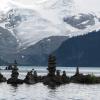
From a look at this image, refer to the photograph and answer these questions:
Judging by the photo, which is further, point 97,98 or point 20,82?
point 20,82

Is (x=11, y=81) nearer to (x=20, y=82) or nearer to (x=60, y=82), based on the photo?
(x=20, y=82)

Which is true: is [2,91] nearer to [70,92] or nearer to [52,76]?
[70,92]

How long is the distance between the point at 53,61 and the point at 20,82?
15281 millimetres

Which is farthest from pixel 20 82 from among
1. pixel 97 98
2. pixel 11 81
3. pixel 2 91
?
pixel 97 98

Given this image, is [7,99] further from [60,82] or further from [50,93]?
[60,82]

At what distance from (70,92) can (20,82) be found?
4009cm

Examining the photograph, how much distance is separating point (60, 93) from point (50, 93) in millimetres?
2713

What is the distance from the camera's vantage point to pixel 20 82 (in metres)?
196

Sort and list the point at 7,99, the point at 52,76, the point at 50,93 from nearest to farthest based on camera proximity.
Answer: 1. the point at 7,99
2. the point at 50,93
3. the point at 52,76

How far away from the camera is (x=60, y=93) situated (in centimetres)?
15400

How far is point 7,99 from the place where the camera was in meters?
130

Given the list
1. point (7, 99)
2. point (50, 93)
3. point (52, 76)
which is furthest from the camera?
point (52, 76)

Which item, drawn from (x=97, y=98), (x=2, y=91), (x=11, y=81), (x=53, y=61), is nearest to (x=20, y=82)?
(x=11, y=81)

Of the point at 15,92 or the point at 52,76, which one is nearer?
the point at 15,92
